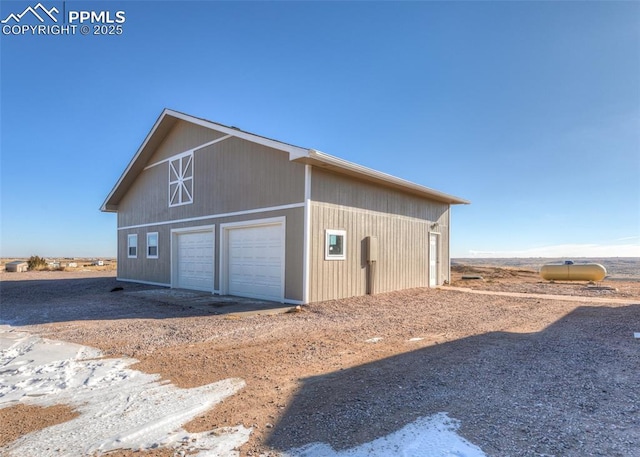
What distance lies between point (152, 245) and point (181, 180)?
138 inches

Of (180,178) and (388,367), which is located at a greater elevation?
(180,178)

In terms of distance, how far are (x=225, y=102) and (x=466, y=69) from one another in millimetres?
8272

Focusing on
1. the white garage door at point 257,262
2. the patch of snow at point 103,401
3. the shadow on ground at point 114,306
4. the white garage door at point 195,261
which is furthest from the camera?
the white garage door at point 195,261

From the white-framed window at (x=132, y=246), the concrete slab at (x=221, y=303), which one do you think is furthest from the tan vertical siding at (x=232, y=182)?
the concrete slab at (x=221, y=303)

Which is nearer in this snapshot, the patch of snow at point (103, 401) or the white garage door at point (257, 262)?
the patch of snow at point (103, 401)

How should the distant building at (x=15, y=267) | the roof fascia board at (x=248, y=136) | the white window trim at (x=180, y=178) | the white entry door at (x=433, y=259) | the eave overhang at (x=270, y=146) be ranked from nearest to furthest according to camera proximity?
1. the roof fascia board at (x=248, y=136)
2. the eave overhang at (x=270, y=146)
3. the white window trim at (x=180, y=178)
4. the white entry door at (x=433, y=259)
5. the distant building at (x=15, y=267)

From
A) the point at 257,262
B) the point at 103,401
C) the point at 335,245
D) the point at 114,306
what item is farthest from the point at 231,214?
the point at 103,401

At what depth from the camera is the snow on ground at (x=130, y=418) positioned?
94.2 inches

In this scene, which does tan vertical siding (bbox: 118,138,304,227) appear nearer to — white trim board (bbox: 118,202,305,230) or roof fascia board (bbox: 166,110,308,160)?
white trim board (bbox: 118,202,305,230)

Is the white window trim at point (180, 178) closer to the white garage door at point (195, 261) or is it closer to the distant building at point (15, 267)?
the white garage door at point (195, 261)

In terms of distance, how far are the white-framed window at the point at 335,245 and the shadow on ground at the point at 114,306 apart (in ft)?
6.08

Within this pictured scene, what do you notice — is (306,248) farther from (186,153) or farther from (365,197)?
(186,153)

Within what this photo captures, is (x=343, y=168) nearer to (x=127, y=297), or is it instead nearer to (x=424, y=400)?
(x=424, y=400)

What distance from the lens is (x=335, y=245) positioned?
9.73 meters
